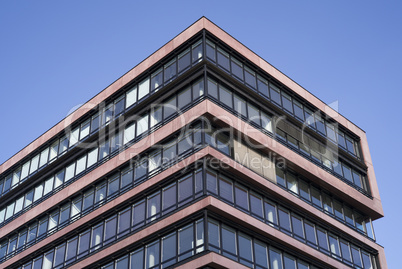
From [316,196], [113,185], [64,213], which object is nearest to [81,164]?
[64,213]

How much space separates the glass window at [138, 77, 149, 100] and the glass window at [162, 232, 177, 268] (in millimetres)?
12554

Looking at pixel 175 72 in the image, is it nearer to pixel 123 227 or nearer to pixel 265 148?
pixel 265 148

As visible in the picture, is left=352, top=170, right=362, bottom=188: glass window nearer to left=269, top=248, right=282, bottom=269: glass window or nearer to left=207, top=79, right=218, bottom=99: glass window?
left=269, top=248, right=282, bottom=269: glass window

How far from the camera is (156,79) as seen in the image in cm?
4438

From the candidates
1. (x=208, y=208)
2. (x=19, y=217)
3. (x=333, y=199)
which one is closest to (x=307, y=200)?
(x=333, y=199)

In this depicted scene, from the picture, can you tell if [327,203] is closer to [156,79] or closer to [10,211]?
[156,79]

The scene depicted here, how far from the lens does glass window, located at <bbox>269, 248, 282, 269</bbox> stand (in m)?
37.8

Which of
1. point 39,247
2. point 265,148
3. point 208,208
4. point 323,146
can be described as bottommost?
point 208,208

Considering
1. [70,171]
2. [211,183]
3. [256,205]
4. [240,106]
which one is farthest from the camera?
[70,171]

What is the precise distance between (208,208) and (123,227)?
8295 mm

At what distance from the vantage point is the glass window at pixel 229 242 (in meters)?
34.7

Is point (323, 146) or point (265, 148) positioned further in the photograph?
point (323, 146)

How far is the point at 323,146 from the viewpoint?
48.2 m

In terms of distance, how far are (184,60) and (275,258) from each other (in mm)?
15093
